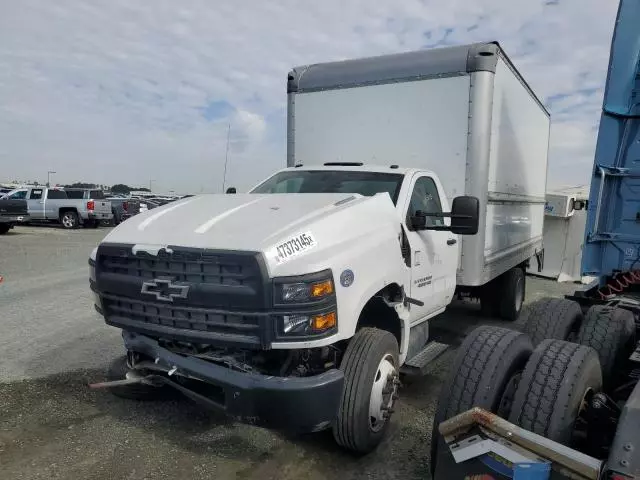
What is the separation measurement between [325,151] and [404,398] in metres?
3.02

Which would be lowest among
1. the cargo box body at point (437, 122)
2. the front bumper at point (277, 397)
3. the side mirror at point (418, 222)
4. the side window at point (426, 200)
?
the front bumper at point (277, 397)

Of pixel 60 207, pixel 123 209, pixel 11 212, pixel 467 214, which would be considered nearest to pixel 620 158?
pixel 467 214

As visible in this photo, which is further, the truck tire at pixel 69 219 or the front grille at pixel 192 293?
the truck tire at pixel 69 219

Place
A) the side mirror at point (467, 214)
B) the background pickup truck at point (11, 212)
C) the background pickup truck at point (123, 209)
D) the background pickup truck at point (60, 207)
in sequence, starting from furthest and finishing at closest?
1. the background pickup truck at point (123, 209)
2. the background pickup truck at point (60, 207)
3. the background pickup truck at point (11, 212)
4. the side mirror at point (467, 214)

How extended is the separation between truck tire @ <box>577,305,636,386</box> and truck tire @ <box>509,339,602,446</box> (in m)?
1.08

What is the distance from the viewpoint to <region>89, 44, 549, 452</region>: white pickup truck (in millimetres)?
→ 2924

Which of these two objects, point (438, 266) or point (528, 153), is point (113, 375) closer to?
point (438, 266)

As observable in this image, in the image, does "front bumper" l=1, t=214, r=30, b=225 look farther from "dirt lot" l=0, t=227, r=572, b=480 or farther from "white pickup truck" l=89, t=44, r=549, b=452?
"white pickup truck" l=89, t=44, r=549, b=452

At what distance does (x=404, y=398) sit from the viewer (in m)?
4.57

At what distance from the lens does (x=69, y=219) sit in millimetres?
24156

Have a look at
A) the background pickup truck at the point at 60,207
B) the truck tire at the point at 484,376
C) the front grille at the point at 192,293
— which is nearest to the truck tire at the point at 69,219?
the background pickup truck at the point at 60,207

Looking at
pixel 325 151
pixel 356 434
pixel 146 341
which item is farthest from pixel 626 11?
pixel 146 341

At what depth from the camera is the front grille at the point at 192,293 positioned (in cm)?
291

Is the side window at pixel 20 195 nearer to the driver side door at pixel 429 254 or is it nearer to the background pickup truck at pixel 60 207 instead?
the background pickup truck at pixel 60 207
